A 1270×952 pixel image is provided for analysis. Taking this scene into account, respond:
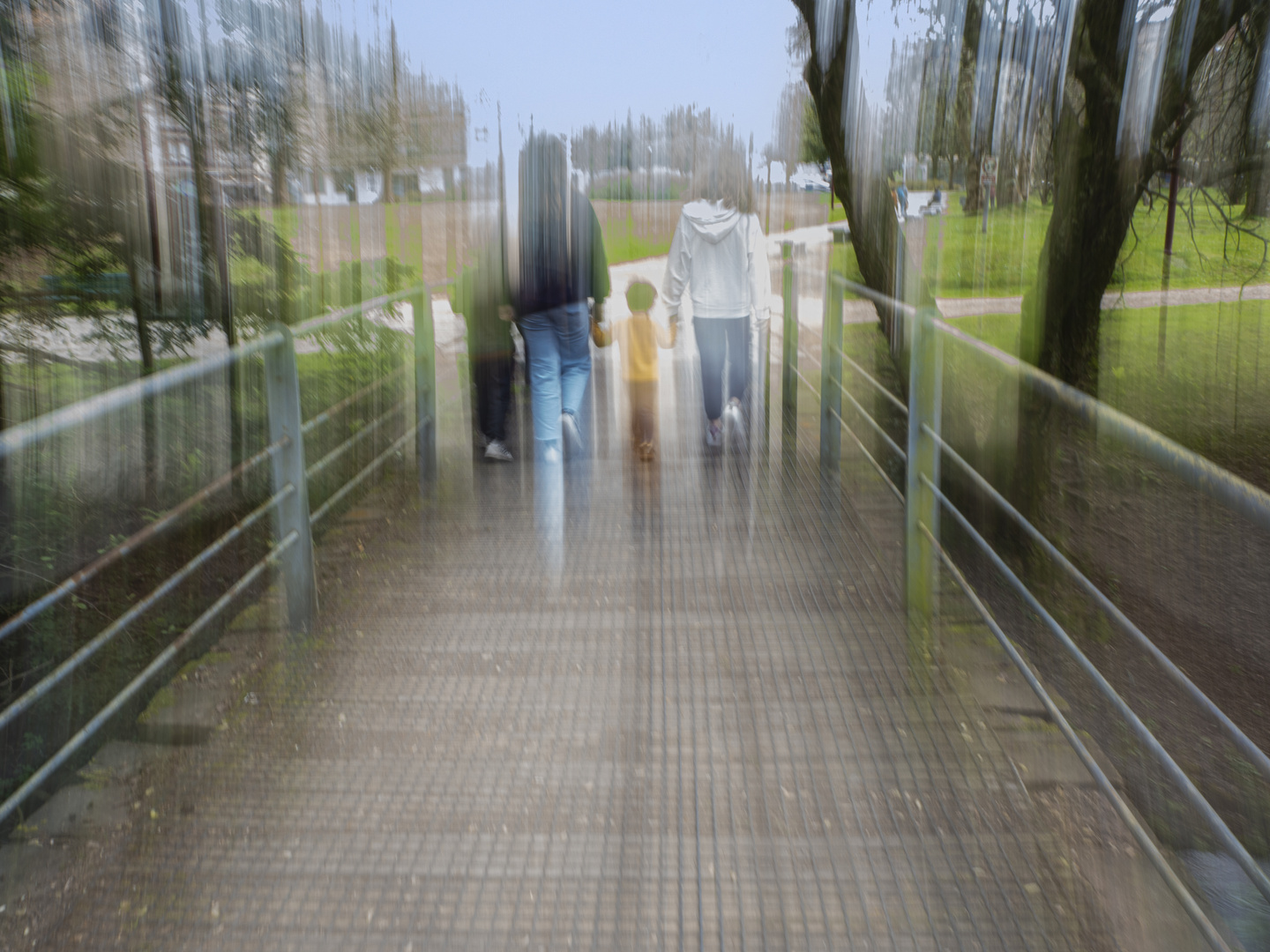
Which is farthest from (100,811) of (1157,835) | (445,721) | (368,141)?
(368,141)

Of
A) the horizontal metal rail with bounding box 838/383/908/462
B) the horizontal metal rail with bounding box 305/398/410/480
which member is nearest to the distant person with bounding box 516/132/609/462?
the horizontal metal rail with bounding box 305/398/410/480

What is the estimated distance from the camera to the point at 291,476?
3.74 metres

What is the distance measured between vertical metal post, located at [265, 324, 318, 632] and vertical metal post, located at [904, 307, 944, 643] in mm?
2103

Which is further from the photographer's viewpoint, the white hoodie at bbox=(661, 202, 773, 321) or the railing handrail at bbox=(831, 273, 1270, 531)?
the white hoodie at bbox=(661, 202, 773, 321)

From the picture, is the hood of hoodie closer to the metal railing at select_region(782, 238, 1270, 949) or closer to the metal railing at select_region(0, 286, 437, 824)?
the metal railing at select_region(782, 238, 1270, 949)

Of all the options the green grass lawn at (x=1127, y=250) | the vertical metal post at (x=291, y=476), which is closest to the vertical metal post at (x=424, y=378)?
the vertical metal post at (x=291, y=476)

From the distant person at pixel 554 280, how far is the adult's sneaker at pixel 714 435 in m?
0.88

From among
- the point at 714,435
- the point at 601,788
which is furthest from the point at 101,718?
the point at 714,435

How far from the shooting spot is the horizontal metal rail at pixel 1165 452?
1869 mm

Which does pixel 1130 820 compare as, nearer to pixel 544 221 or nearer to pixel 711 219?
pixel 544 221

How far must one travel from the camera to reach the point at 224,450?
4648 mm

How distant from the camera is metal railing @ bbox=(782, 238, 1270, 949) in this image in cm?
197

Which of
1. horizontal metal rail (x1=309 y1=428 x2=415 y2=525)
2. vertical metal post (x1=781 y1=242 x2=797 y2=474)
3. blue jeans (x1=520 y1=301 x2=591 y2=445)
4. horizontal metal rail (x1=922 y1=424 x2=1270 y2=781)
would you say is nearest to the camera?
horizontal metal rail (x1=922 y1=424 x2=1270 y2=781)

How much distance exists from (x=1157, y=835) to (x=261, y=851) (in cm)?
280
